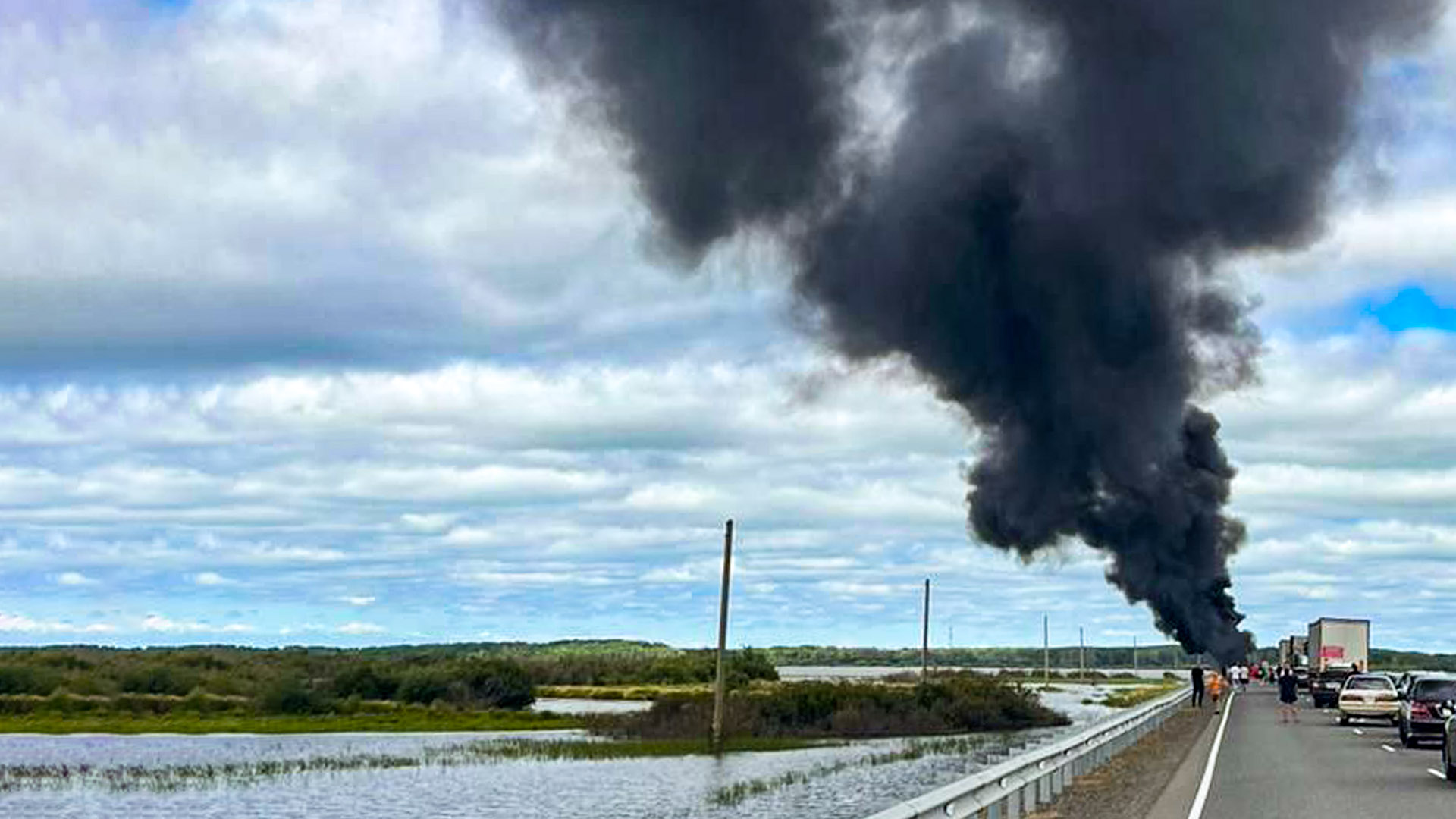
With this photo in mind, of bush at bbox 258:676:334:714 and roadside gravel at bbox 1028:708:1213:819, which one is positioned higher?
roadside gravel at bbox 1028:708:1213:819

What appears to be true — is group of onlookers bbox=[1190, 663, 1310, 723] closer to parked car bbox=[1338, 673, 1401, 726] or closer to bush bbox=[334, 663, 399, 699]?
parked car bbox=[1338, 673, 1401, 726]

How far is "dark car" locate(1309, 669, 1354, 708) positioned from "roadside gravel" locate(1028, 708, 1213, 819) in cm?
2896

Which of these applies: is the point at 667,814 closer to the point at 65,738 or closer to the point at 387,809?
the point at 387,809

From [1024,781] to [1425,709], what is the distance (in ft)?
68.6

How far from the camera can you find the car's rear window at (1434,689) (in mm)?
38062

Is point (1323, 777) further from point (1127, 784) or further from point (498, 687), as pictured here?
point (498, 687)

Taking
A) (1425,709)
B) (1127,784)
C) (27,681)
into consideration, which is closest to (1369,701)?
(1425,709)

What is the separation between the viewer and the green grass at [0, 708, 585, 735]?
222 ft

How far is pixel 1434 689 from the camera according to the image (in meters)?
38.5

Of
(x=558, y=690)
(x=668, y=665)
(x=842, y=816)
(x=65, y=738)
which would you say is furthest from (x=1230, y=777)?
(x=668, y=665)

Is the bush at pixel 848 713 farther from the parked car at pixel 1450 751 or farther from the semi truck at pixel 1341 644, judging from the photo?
the parked car at pixel 1450 751

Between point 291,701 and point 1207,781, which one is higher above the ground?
point 1207,781

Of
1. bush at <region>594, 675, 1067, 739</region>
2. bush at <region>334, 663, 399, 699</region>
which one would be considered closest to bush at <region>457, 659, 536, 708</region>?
bush at <region>334, 663, 399, 699</region>

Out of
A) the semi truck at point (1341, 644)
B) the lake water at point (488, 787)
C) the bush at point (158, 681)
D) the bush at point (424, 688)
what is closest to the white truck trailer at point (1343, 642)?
the semi truck at point (1341, 644)
